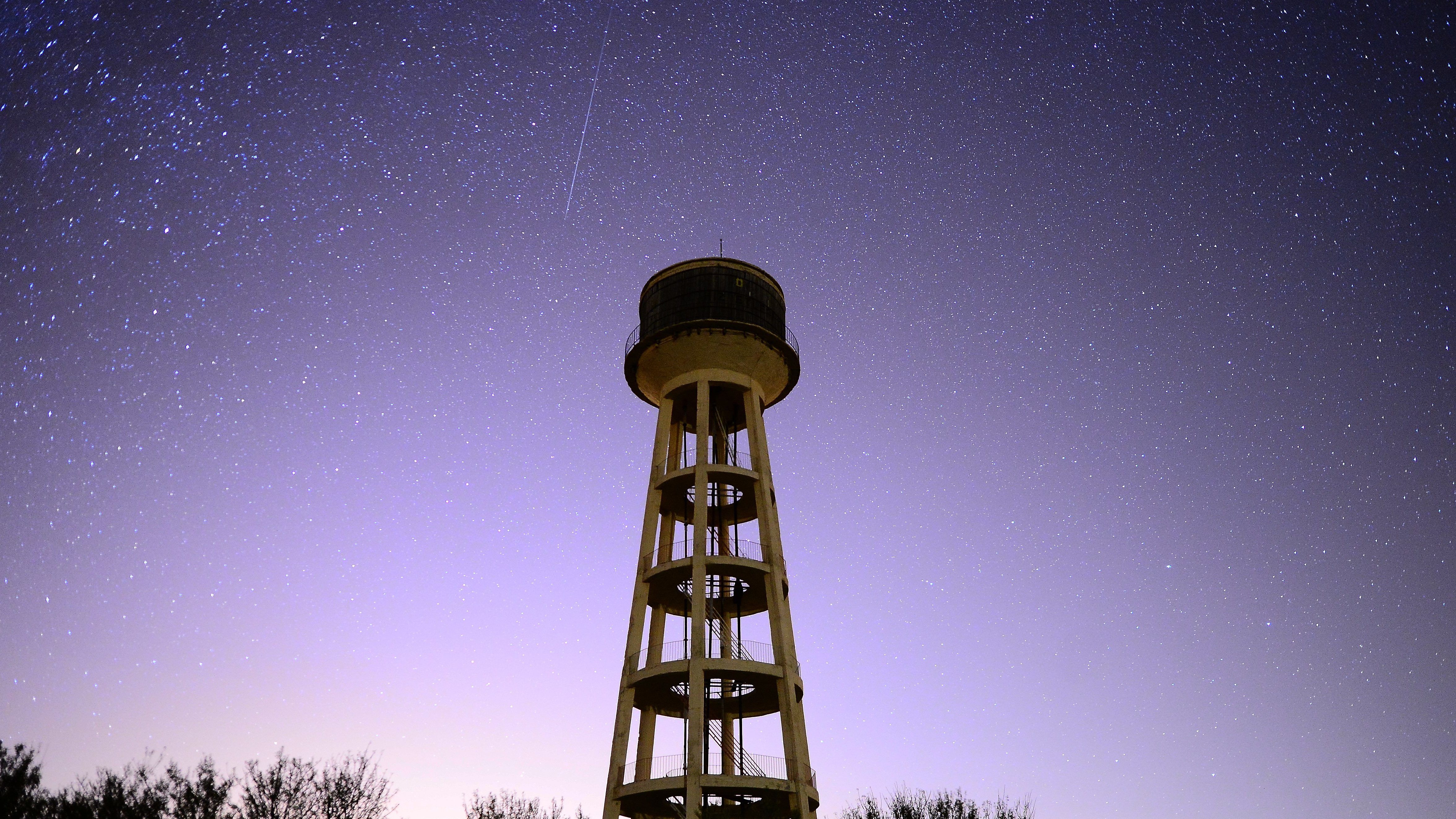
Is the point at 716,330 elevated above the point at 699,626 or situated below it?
above

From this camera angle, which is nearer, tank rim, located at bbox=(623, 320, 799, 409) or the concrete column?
the concrete column

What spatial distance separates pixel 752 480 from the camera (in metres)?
37.8

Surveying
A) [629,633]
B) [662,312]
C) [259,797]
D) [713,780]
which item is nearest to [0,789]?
[259,797]

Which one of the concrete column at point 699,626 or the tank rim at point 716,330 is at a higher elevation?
the tank rim at point 716,330

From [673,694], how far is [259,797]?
1541 centimetres

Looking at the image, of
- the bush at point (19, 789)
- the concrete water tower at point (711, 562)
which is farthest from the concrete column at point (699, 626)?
the bush at point (19, 789)

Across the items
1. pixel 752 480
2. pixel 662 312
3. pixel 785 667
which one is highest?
pixel 662 312

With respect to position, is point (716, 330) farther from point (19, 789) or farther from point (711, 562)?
point (19, 789)

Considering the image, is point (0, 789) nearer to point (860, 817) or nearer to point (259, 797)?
point (259, 797)

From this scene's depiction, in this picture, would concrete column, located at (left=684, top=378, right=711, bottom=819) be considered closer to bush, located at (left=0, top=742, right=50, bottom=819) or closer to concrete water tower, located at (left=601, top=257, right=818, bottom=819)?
concrete water tower, located at (left=601, top=257, right=818, bottom=819)

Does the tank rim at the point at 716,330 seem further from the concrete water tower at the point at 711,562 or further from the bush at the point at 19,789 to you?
the bush at the point at 19,789

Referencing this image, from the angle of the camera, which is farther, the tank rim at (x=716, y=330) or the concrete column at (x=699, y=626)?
the tank rim at (x=716, y=330)

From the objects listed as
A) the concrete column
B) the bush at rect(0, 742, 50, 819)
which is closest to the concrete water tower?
the concrete column

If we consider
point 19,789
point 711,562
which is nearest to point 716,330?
point 711,562
